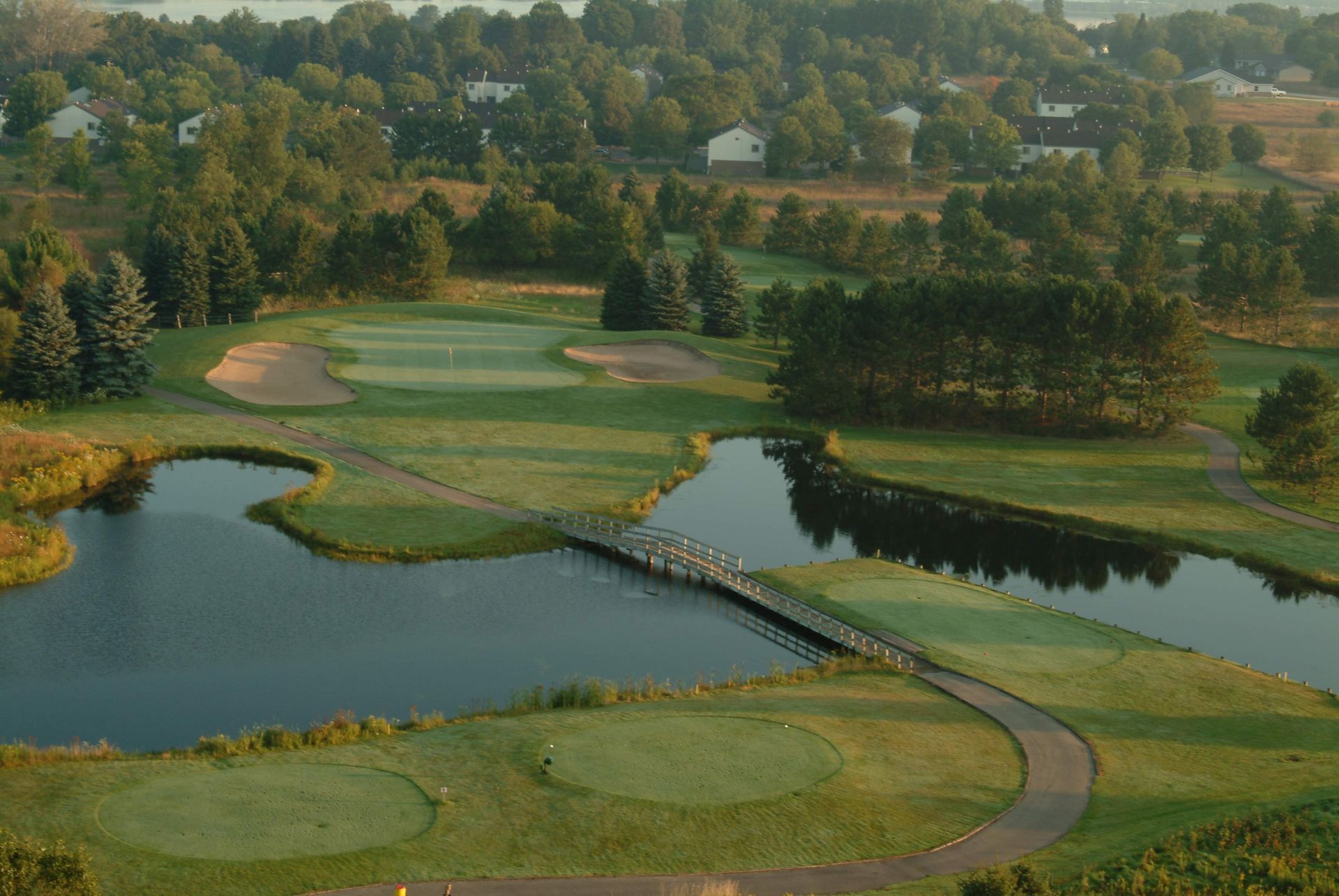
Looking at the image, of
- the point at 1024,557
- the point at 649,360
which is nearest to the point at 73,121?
the point at 649,360

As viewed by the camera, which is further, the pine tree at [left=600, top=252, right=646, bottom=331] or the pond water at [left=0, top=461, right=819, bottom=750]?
the pine tree at [left=600, top=252, right=646, bottom=331]

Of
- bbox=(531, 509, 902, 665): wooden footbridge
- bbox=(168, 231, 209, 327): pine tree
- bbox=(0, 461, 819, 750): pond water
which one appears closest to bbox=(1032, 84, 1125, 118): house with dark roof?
bbox=(168, 231, 209, 327): pine tree

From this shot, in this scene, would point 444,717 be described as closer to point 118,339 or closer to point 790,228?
point 118,339

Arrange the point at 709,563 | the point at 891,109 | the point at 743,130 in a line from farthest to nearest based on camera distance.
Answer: the point at 891,109
the point at 743,130
the point at 709,563

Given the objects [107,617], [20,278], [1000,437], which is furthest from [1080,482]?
[20,278]

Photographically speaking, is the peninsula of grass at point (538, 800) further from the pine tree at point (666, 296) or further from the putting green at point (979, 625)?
the pine tree at point (666, 296)

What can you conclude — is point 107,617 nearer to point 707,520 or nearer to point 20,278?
point 707,520

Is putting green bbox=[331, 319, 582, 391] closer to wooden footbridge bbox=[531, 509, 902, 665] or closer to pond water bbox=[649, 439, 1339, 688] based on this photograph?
pond water bbox=[649, 439, 1339, 688]
